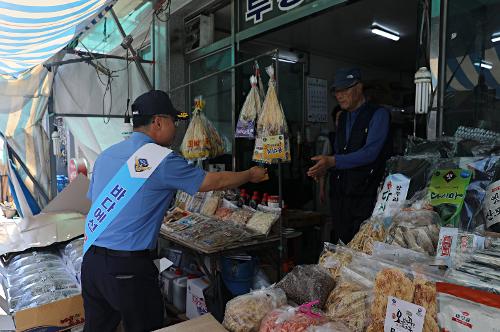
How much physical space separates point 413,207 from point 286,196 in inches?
137

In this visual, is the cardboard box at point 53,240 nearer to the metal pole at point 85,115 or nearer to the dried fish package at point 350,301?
the metal pole at point 85,115

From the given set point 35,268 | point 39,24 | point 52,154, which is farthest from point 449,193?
point 52,154

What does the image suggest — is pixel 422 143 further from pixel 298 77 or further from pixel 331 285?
pixel 298 77

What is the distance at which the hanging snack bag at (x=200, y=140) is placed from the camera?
10.4 feet

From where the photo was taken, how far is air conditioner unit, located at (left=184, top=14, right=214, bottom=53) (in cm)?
420

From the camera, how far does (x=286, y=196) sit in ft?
16.5

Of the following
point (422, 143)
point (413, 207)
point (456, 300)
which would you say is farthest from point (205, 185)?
point (456, 300)

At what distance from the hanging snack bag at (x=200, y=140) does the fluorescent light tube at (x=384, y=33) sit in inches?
120

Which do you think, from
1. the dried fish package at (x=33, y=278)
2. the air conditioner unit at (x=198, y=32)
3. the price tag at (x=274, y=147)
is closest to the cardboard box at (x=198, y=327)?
the price tag at (x=274, y=147)

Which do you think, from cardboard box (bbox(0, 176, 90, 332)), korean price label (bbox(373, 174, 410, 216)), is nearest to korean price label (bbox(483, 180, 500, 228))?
korean price label (bbox(373, 174, 410, 216))

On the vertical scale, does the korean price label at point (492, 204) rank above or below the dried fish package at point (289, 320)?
above

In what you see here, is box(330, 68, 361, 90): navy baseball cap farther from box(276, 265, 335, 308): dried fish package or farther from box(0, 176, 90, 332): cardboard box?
box(0, 176, 90, 332): cardboard box

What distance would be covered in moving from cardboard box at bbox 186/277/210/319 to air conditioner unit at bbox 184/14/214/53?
2.62 m

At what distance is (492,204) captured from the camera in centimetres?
141
